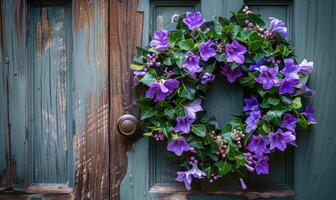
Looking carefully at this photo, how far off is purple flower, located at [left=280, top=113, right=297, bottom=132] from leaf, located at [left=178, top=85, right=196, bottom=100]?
31 cm

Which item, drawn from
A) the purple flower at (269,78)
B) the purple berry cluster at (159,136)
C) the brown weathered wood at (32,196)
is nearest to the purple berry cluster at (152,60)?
the purple berry cluster at (159,136)

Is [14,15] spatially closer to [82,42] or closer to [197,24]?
[82,42]

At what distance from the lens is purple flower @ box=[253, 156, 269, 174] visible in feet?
4.24

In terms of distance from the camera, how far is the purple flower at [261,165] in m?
1.29

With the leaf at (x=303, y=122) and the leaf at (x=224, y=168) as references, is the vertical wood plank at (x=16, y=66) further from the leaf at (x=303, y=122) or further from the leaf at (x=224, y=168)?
the leaf at (x=303, y=122)

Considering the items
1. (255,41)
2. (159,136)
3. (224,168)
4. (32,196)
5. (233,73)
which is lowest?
(32,196)

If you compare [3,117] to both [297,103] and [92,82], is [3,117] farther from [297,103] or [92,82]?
[297,103]

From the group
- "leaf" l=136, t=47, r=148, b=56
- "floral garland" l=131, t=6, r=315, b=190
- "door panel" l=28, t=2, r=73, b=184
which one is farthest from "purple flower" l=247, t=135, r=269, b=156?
"door panel" l=28, t=2, r=73, b=184

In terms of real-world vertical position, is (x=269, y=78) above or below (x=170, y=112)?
above

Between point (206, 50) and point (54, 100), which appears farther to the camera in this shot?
point (54, 100)

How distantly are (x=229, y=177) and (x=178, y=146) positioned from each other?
9.0 inches

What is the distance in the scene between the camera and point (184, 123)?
1.28m

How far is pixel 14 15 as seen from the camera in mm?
1391

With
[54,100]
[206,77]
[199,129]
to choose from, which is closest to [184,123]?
[199,129]
